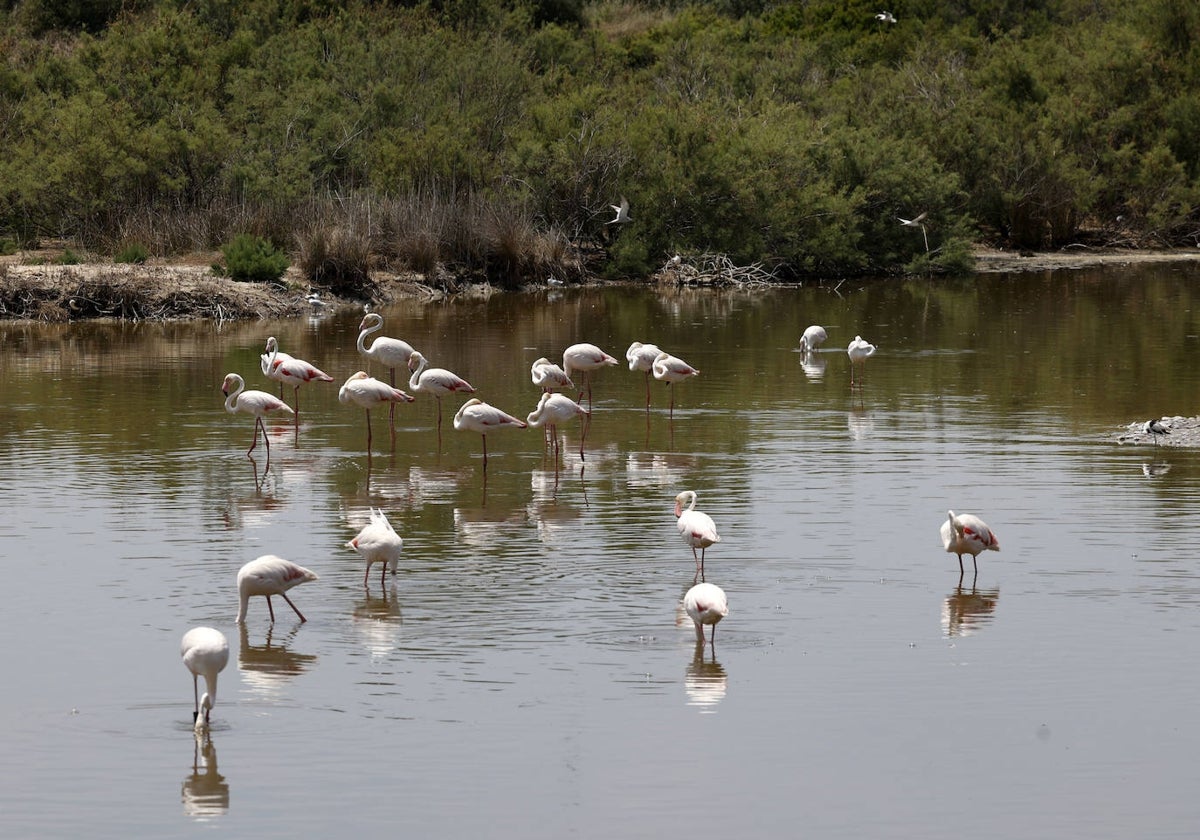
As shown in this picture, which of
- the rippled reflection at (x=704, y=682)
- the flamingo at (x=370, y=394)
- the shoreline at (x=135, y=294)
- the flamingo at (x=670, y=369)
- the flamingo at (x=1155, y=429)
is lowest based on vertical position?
the rippled reflection at (x=704, y=682)

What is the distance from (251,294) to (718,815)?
22.9 meters

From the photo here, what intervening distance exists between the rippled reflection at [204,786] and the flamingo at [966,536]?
189 inches

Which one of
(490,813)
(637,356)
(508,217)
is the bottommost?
(490,813)

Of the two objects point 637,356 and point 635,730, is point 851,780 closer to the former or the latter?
point 635,730

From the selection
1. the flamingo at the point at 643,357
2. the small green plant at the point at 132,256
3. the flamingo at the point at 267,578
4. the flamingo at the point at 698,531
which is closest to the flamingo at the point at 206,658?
the flamingo at the point at 267,578

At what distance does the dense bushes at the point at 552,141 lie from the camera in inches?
1305

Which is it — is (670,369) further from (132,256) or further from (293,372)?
(132,256)

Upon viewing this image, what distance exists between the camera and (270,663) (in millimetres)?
9398

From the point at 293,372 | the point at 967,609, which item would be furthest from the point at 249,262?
the point at 967,609

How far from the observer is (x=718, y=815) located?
23.8ft

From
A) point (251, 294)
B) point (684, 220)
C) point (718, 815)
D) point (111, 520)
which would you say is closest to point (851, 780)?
point (718, 815)

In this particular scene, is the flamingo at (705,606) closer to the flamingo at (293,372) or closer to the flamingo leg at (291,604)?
the flamingo leg at (291,604)

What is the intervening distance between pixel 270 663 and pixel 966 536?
4.23 metres

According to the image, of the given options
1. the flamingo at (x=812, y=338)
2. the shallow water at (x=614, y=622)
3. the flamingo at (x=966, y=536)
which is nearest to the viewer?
the shallow water at (x=614, y=622)
